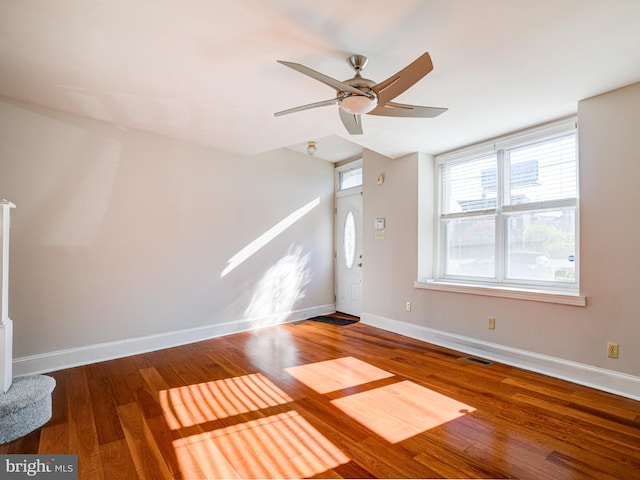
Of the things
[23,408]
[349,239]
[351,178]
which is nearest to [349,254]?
[349,239]

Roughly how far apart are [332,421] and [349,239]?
3.65 m

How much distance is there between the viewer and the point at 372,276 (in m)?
4.93

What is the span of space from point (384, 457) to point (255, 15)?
105 inches

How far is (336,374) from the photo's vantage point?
306 cm

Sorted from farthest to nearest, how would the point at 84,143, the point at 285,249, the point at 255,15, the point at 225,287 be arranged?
1. the point at 285,249
2. the point at 225,287
3. the point at 84,143
4. the point at 255,15

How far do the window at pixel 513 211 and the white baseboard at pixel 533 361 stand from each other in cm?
73

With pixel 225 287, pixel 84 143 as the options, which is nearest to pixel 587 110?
pixel 225 287

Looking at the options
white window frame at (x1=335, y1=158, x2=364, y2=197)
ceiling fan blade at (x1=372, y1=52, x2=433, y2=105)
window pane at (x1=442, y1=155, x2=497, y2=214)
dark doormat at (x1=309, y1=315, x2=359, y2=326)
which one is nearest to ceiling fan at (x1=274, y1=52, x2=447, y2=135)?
ceiling fan blade at (x1=372, y1=52, x2=433, y2=105)

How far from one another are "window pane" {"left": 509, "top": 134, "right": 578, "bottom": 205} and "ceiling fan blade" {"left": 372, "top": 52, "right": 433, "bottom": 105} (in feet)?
7.21

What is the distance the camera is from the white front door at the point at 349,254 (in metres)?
5.48

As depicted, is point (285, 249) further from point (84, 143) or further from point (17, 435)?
point (17, 435)

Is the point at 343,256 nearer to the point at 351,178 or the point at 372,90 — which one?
the point at 351,178

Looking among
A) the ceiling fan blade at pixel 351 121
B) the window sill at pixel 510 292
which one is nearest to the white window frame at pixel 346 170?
the window sill at pixel 510 292

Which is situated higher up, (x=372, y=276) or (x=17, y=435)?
(x=372, y=276)
